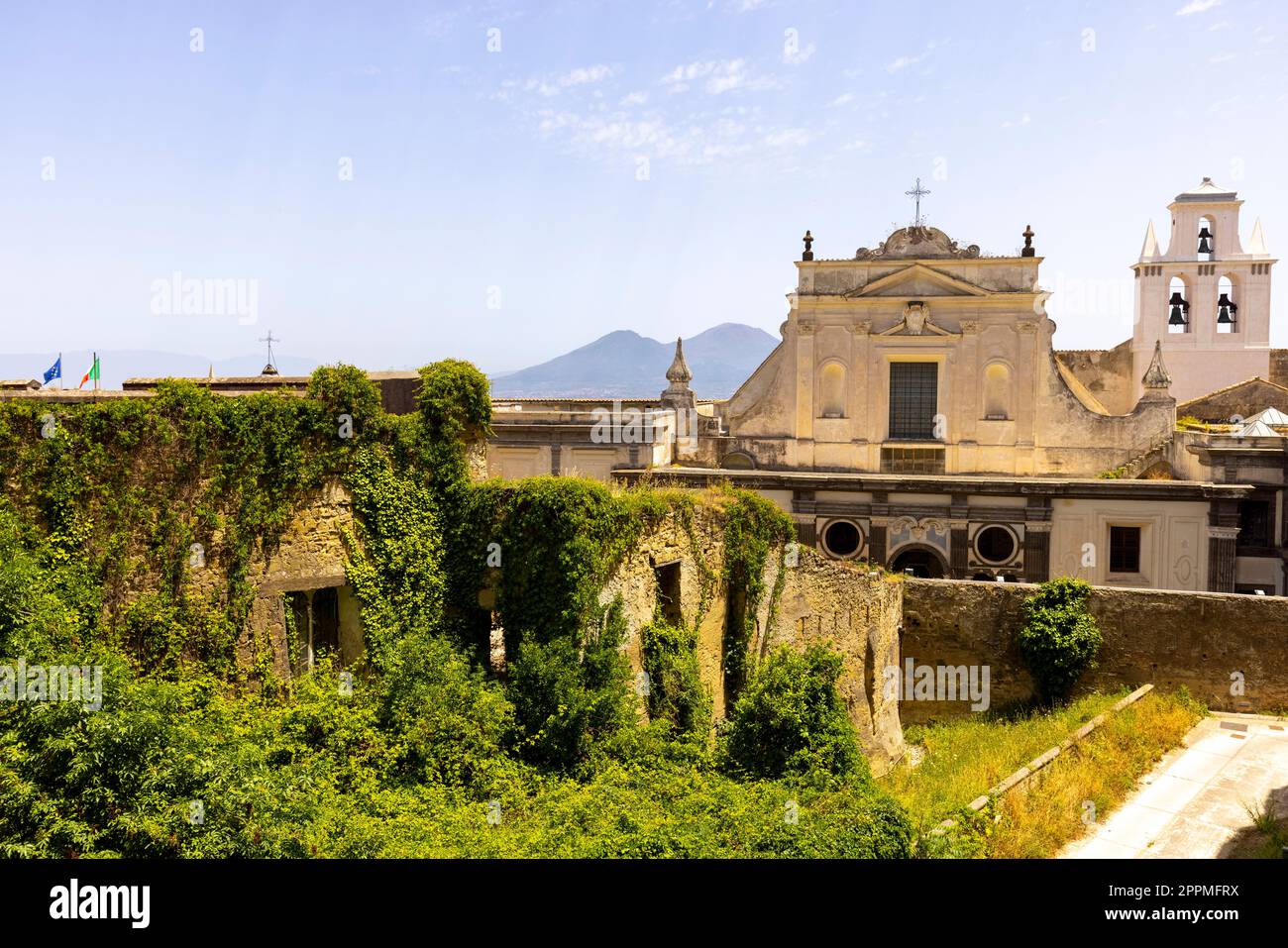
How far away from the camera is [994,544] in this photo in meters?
31.9

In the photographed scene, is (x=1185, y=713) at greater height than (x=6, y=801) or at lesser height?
lesser

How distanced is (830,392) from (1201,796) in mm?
24334

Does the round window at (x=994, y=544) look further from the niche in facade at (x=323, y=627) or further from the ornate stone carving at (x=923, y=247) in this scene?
the niche in facade at (x=323, y=627)

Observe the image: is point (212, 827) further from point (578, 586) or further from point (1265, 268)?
point (1265, 268)

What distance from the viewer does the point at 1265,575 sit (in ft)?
100

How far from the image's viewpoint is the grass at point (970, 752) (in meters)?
14.3

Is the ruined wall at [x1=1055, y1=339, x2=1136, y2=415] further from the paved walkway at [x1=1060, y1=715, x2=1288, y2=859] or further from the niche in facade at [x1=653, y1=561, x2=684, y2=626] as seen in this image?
the niche in facade at [x1=653, y1=561, x2=684, y2=626]

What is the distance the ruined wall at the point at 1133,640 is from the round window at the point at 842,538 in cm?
993

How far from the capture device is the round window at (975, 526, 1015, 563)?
31703 millimetres

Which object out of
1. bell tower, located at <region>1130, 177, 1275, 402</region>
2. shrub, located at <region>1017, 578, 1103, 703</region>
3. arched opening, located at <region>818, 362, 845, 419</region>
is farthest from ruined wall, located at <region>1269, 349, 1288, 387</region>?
shrub, located at <region>1017, 578, 1103, 703</region>

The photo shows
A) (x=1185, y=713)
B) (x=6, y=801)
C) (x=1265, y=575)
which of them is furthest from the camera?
(x=1265, y=575)

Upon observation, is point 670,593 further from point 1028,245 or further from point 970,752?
point 1028,245

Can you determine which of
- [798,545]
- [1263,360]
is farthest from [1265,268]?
[798,545]
